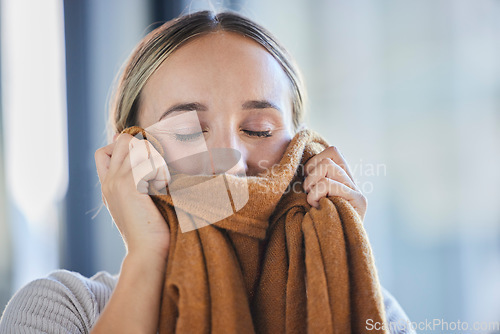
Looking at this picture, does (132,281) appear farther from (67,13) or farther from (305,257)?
(67,13)

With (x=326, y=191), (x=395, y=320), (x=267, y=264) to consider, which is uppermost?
(x=326, y=191)

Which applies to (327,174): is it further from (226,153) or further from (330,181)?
(226,153)

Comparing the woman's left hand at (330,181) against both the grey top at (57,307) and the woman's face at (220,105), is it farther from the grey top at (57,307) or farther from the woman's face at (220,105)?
the grey top at (57,307)

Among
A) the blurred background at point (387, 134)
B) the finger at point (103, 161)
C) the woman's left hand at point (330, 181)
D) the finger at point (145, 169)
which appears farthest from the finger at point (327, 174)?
the blurred background at point (387, 134)

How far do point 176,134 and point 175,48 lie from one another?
179 millimetres

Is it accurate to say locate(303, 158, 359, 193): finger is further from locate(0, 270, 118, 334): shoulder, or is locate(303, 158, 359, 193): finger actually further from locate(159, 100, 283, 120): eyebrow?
locate(0, 270, 118, 334): shoulder

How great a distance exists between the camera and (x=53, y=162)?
1173mm

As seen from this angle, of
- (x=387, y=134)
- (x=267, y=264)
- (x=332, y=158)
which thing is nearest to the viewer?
(x=267, y=264)

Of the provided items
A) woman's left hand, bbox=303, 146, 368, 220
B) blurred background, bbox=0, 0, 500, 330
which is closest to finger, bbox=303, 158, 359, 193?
woman's left hand, bbox=303, 146, 368, 220

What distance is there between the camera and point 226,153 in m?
0.66

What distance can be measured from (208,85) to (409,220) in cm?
94

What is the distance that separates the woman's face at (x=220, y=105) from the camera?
0.67 m

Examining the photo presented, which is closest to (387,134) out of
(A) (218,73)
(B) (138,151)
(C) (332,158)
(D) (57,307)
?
(C) (332,158)

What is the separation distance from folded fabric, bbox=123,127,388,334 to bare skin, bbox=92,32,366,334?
0.09 ft
